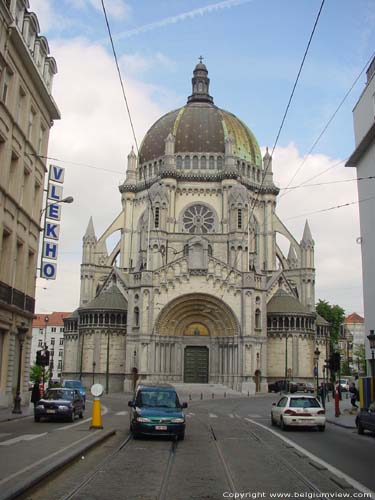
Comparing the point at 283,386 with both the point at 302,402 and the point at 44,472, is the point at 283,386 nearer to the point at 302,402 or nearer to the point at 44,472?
the point at 302,402

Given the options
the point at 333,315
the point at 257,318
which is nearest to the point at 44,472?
the point at 257,318

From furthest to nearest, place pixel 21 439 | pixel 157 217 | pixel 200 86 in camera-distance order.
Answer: pixel 200 86
pixel 157 217
pixel 21 439

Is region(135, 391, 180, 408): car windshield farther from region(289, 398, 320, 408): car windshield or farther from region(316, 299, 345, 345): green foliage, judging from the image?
region(316, 299, 345, 345): green foliage

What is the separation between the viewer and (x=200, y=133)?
236 feet

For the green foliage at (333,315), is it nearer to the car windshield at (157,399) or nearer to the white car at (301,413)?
the white car at (301,413)

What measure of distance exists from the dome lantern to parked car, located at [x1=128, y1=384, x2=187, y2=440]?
223 feet

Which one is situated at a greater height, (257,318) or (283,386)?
(257,318)

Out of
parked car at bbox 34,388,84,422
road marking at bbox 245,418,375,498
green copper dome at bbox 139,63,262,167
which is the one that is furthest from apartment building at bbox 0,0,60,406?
green copper dome at bbox 139,63,262,167

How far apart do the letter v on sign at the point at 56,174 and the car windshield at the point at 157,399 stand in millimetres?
15278

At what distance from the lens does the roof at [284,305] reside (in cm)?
6212

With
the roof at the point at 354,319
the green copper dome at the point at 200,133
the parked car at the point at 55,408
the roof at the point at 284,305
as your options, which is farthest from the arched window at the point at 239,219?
the roof at the point at 354,319

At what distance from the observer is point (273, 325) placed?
2436 inches

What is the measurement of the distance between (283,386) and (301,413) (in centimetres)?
3775

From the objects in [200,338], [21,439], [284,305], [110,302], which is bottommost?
[21,439]
